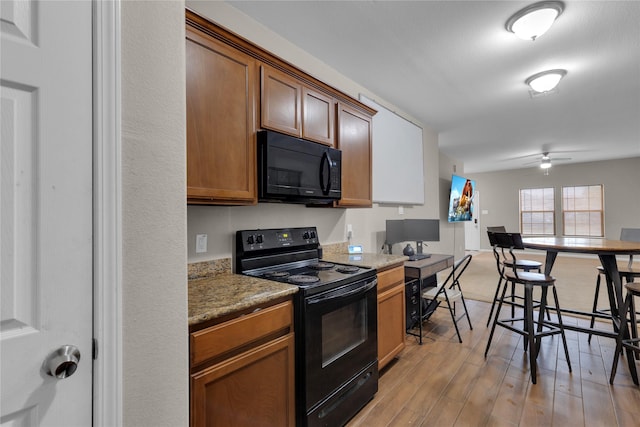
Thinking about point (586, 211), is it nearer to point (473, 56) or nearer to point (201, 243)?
point (473, 56)

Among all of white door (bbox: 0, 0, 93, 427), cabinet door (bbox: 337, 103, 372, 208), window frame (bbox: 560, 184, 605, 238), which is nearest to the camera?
white door (bbox: 0, 0, 93, 427)

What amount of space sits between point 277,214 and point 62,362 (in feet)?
5.45

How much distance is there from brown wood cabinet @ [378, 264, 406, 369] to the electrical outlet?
1.27 meters

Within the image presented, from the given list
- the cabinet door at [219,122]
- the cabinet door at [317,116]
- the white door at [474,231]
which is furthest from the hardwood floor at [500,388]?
the white door at [474,231]

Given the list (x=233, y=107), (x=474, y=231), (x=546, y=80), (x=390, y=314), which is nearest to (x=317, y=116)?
(x=233, y=107)

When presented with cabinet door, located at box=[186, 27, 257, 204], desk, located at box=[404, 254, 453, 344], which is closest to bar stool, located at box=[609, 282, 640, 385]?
desk, located at box=[404, 254, 453, 344]

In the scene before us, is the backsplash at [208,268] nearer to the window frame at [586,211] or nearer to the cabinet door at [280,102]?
the cabinet door at [280,102]

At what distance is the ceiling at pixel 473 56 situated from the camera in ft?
7.14

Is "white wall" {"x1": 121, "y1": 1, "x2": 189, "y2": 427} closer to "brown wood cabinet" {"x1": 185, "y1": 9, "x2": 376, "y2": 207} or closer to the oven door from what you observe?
"brown wood cabinet" {"x1": 185, "y1": 9, "x2": 376, "y2": 207}

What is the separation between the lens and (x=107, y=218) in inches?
32.4

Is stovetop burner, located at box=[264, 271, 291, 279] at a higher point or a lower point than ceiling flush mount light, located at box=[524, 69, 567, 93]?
lower

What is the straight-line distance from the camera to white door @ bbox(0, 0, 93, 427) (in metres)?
0.70

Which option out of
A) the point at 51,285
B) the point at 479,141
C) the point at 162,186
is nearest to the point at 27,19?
the point at 162,186

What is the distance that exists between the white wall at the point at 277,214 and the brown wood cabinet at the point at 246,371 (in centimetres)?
67
